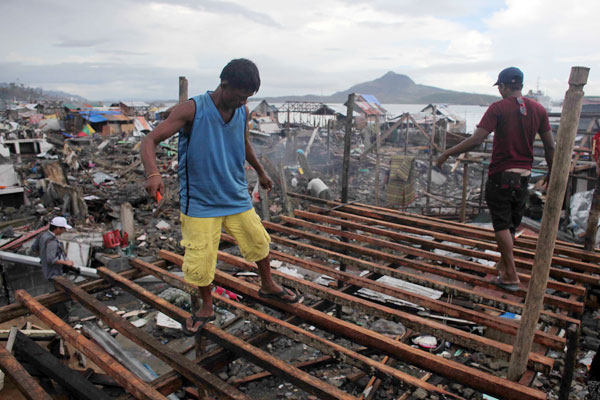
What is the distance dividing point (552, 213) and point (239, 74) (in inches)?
69.9

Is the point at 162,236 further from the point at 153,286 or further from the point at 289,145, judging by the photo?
the point at 289,145

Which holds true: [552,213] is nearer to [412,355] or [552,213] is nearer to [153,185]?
[412,355]

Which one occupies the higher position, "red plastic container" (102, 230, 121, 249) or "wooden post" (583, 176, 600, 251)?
"wooden post" (583, 176, 600, 251)

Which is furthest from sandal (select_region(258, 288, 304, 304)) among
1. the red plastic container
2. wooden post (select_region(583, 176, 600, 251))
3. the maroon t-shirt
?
the red plastic container

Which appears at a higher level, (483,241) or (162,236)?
(483,241)

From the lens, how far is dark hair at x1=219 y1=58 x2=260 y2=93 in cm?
223

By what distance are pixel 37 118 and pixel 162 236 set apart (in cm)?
3729

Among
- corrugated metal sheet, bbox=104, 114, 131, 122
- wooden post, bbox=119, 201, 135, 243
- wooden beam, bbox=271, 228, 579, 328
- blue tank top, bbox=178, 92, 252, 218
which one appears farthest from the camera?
corrugated metal sheet, bbox=104, 114, 131, 122

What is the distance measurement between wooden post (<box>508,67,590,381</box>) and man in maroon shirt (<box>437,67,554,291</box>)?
3.67 feet

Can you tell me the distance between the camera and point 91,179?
16531 millimetres

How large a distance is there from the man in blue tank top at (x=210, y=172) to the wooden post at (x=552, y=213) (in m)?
1.61

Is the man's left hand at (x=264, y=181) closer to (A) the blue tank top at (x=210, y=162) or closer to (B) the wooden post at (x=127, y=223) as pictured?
(A) the blue tank top at (x=210, y=162)

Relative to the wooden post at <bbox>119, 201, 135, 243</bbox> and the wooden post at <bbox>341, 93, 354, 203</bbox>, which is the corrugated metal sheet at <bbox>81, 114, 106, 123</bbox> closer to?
the wooden post at <bbox>119, 201, 135, 243</bbox>

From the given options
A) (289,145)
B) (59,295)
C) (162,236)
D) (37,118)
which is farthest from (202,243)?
(37,118)
